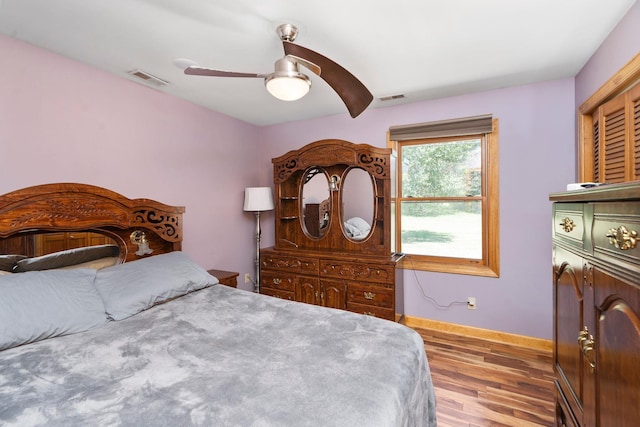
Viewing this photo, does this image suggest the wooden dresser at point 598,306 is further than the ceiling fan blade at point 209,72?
No

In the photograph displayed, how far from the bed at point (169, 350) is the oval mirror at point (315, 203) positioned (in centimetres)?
133

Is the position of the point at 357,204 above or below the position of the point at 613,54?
below

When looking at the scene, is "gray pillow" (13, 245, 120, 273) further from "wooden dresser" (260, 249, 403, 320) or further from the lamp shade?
"wooden dresser" (260, 249, 403, 320)

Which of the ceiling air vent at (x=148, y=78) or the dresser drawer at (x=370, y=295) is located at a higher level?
the ceiling air vent at (x=148, y=78)

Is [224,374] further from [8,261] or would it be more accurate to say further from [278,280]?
[278,280]

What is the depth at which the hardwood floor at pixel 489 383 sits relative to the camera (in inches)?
70.5

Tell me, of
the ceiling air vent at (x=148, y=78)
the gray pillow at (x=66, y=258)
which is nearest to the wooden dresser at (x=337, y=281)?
the gray pillow at (x=66, y=258)

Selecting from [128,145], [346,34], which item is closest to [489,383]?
[346,34]

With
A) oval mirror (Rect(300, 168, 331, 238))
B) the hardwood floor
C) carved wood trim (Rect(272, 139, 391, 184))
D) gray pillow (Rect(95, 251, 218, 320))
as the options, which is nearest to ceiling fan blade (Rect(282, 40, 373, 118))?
carved wood trim (Rect(272, 139, 391, 184))

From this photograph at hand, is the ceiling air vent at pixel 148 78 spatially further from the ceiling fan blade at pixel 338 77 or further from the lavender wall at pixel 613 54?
the lavender wall at pixel 613 54

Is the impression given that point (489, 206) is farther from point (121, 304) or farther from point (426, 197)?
point (121, 304)

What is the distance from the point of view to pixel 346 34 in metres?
1.80

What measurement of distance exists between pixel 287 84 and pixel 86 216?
5.67 ft

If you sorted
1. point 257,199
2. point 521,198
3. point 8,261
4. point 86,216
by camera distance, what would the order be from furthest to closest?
1. point 257,199
2. point 521,198
3. point 86,216
4. point 8,261
